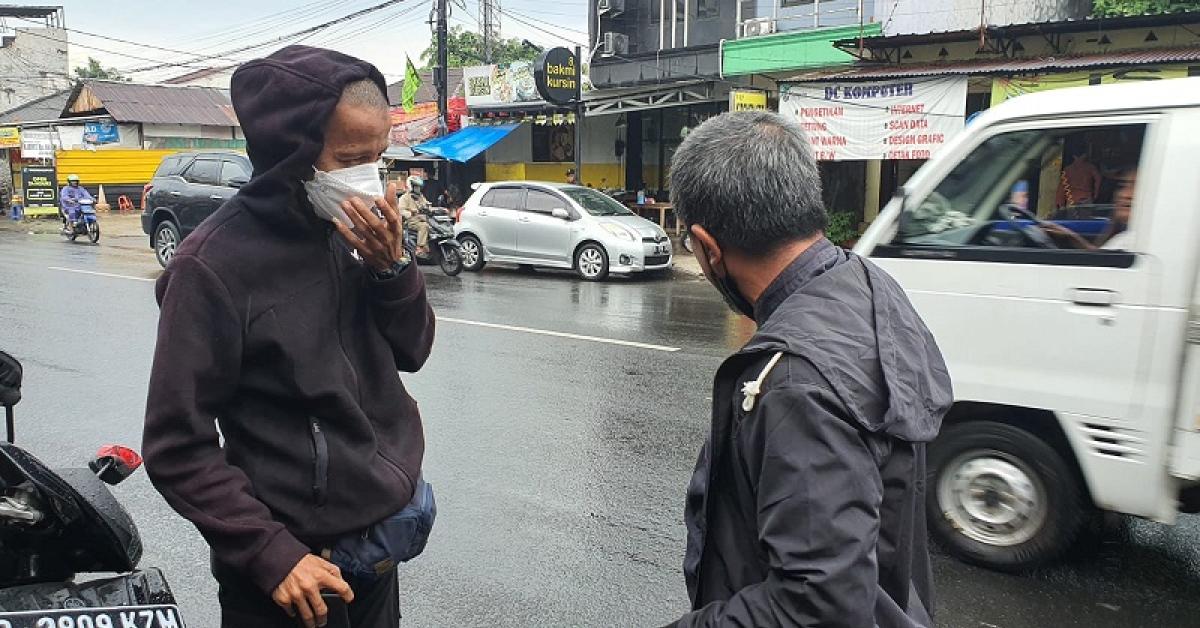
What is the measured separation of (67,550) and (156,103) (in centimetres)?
3489

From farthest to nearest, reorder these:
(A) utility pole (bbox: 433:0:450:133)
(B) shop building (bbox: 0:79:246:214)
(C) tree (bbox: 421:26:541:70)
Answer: (C) tree (bbox: 421:26:541:70) → (B) shop building (bbox: 0:79:246:214) → (A) utility pole (bbox: 433:0:450:133)

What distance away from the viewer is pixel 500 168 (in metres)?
25.5

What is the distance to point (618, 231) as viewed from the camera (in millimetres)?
13477

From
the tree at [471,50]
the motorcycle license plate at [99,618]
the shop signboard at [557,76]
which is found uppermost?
the tree at [471,50]

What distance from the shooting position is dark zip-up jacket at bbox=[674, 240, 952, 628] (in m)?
1.28

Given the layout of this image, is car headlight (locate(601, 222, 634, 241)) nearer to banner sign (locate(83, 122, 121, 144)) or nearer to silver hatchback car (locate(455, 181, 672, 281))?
silver hatchback car (locate(455, 181, 672, 281))

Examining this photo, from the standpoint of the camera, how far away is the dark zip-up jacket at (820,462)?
128 centimetres

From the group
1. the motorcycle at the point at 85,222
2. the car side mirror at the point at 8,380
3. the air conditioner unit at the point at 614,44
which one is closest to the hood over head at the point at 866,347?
the car side mirror at the point at 8,380

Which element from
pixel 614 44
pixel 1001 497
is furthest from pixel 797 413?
pixel 614 44

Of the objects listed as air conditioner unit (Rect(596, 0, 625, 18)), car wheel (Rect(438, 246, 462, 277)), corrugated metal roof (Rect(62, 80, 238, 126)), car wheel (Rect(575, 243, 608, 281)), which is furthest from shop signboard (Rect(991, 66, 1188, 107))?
corrugated metal roof (Rect(62, 80, 238, 126))

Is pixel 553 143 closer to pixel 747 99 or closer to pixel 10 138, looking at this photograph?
pixel 747 99

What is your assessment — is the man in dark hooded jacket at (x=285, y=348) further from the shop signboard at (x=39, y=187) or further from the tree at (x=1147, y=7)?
the shop signboard at (x=39, y=187)

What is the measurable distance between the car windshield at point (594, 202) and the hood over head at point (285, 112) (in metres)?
12.1

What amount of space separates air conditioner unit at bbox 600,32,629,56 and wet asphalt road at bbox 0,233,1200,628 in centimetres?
984
